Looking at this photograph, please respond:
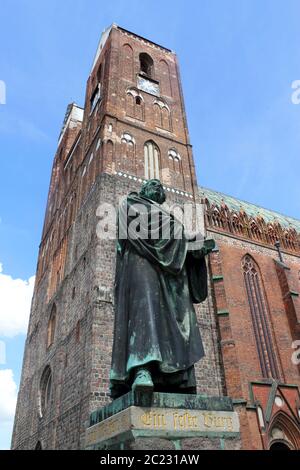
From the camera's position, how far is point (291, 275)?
62.3 feet

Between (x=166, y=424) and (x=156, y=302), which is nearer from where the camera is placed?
(x=166, y=424)

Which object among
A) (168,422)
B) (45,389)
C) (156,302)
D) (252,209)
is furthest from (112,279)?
(252,209)

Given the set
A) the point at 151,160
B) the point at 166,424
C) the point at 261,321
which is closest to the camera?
the point at 166,424

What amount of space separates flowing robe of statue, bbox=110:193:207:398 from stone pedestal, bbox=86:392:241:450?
0.24 metres

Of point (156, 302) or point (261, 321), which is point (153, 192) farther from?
point (261, 321)

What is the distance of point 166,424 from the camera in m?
2.55

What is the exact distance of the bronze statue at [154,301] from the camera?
2.93 meters

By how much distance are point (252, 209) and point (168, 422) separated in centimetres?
2442

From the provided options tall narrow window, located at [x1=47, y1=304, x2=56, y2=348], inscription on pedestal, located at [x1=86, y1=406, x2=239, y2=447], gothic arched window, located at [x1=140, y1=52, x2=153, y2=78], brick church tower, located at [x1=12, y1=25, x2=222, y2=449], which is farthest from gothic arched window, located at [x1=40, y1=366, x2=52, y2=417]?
gothic arched window, located at [x1=140, y1=52, x2=153, y2=78]

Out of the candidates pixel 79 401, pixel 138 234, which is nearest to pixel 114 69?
pixel 79 401

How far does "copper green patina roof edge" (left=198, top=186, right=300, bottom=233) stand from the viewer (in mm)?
24203

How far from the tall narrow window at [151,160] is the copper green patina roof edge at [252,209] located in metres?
5.03

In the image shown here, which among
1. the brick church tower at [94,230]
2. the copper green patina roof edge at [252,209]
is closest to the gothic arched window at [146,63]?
the brick church tower at [94,230]
